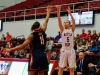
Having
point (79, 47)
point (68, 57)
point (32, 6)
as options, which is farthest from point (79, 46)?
point (32, 6)

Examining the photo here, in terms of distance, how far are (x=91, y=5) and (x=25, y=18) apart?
585 cm

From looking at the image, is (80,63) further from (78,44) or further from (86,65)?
(78,44)

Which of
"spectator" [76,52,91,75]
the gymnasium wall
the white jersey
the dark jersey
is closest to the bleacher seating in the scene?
the gymnasium wall

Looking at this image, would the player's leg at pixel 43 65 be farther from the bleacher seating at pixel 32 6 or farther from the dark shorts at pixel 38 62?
the bleacher seating at pixel 32 6

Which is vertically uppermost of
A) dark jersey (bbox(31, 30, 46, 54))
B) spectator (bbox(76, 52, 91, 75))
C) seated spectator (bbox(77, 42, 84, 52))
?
dark jersey (bbox(31, 30, 46, 54))

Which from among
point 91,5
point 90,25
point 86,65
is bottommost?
point 86,65

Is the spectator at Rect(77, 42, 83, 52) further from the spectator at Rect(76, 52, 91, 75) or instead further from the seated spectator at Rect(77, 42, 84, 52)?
the spectator at Rect(76, 52, 91, 75)

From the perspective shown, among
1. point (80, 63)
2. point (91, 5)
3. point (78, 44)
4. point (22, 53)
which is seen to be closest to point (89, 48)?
point (78, 44)

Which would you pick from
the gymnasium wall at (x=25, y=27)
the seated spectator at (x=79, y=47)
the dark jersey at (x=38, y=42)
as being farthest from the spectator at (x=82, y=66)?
the gymnasium wall at (x=25, y=27)

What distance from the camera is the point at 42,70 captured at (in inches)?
227

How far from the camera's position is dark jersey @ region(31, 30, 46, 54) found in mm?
5672

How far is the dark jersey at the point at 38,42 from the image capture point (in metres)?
5.67

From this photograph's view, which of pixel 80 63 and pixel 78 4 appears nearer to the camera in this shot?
pixel 80 63

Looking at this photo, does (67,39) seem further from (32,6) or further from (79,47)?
(32,6)
